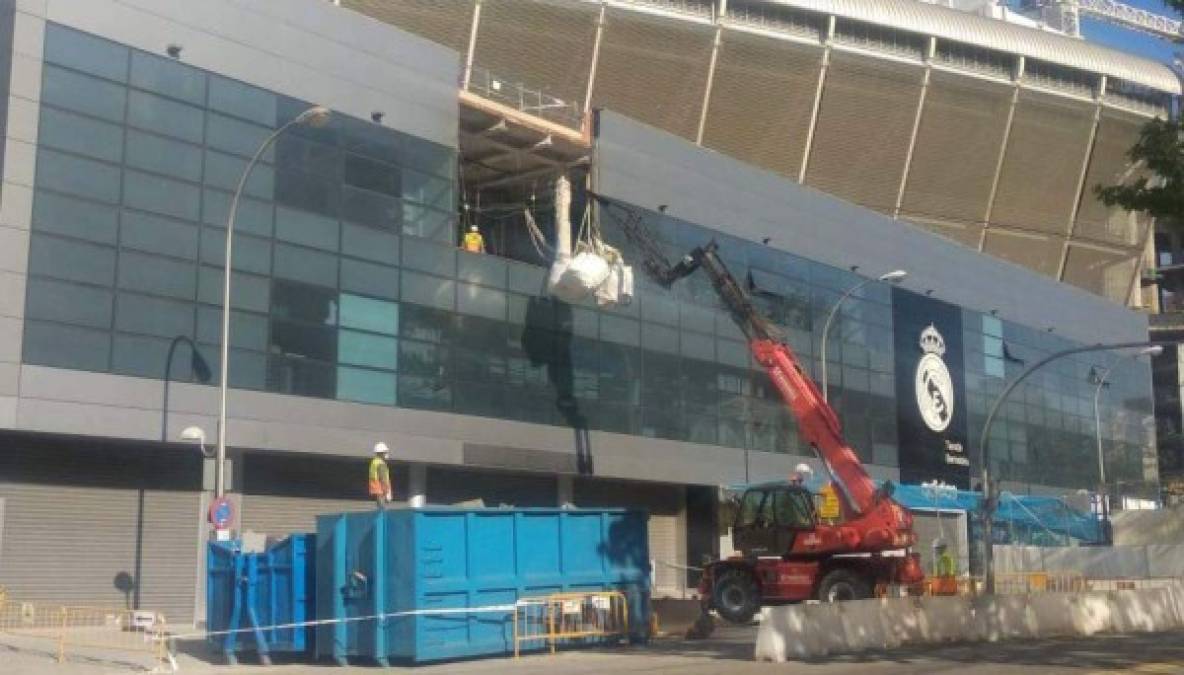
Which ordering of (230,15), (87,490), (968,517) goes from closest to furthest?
(87,490)
(230,15)
(968,517)

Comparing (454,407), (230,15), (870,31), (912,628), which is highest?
(870,31)

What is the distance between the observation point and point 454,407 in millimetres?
34875

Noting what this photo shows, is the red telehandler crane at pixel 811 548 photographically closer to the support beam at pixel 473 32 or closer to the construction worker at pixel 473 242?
the construction worker at pixel 473 242

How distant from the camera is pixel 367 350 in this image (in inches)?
1289

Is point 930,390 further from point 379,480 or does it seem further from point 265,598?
point 265,598

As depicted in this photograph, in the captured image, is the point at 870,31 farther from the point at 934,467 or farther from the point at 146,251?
the point at 146,251

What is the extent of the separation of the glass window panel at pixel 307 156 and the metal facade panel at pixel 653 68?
66.4ft

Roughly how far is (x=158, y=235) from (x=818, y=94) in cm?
3360

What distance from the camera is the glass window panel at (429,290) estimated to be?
34.1 metres

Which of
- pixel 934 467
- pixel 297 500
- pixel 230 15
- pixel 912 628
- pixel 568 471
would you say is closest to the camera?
pixel 912 628

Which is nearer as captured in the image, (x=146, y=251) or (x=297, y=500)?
(x=146, y=251)

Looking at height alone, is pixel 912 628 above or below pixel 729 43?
below

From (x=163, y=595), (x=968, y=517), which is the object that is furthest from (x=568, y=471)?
(x=968, y=517)

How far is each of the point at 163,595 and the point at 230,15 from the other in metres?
13.5
